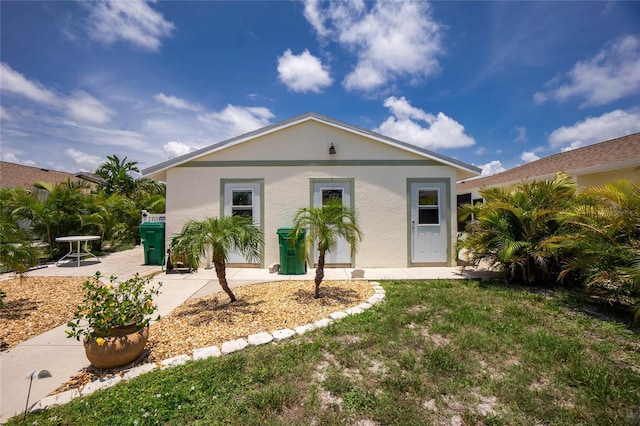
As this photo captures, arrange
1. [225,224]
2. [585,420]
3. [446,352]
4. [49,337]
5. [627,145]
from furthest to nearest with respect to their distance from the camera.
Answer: [627,145] → [225,224] → [49,337] → [446,352] → [585,420]

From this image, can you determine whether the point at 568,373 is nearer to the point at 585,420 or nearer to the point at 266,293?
the point at 585,420

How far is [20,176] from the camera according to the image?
1708 cm

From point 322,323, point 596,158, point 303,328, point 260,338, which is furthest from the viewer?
point 596,158

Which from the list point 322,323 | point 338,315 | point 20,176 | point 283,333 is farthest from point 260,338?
point 20,176

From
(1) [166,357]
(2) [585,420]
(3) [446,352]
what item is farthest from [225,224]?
(2) [585,420]

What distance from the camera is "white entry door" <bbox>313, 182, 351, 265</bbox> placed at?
7.71m

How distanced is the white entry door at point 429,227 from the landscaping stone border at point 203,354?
390 centimetres

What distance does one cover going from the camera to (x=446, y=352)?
3.07 meters

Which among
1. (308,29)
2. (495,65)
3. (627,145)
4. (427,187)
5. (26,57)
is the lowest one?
(427,187)

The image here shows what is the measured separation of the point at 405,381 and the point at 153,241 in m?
8.20

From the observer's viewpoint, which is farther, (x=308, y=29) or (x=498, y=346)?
(x=308, y=29)

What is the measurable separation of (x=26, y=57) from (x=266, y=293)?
342 inches

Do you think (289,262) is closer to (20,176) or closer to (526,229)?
(526,229)

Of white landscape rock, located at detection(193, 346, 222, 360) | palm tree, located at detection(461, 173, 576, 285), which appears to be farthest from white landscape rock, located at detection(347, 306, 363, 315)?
palm tree, located at detection(461, 173, 576, 285)
